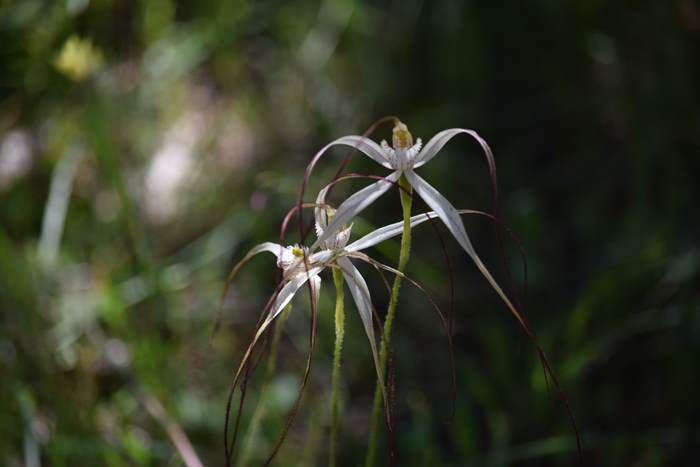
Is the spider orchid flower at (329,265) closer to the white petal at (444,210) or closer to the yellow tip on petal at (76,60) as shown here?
the white petal at (444,210)

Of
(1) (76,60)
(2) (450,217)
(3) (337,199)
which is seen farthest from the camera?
(3) (337,199)

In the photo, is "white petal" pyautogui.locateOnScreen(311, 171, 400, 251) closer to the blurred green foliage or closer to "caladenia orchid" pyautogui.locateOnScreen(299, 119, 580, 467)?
"caladenia orchid" pyautogui.locateOnScreen(299, 119, 580, 467)

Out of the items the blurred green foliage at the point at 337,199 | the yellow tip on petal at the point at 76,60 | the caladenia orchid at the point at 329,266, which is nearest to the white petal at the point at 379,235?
the caladenia orchid at the point at 329,266

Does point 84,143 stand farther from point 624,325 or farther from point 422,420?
point 624,325

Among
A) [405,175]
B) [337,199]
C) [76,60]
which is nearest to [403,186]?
[405,175]

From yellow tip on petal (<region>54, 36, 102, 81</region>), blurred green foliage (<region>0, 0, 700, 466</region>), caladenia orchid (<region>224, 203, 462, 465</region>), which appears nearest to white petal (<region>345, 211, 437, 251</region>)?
caladenia orchid (<region>224, 203, 462, 465</region>)

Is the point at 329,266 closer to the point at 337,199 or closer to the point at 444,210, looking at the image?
the point at 444,210

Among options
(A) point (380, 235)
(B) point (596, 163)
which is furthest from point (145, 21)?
(A) point (380, 235)
